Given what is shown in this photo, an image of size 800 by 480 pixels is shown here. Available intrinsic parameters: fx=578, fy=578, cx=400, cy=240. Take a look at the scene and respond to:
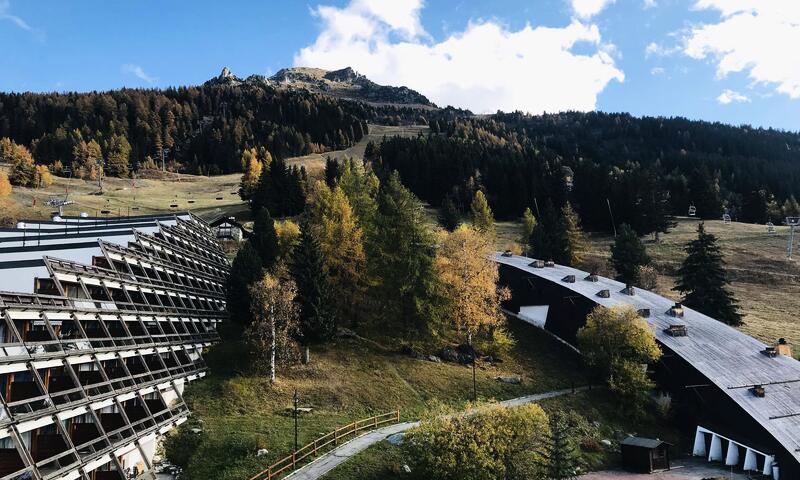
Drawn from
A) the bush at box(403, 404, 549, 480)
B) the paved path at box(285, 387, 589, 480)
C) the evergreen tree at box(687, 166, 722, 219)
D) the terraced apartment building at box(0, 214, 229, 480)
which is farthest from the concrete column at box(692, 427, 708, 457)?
the evergreen tree at box(687, 166, 722, 219)

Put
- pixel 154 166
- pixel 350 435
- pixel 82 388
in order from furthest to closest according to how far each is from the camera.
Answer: pixel 154 166 → pixel 350 435 → pixel 82 388

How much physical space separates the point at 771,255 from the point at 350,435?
86950mm

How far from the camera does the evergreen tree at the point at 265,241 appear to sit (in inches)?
2596

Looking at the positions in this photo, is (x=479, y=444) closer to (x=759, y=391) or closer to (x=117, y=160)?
(x=759, y=391)

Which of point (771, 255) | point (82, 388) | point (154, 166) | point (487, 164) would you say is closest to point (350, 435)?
point (82, 388)

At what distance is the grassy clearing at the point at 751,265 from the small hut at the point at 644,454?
28.1 metres

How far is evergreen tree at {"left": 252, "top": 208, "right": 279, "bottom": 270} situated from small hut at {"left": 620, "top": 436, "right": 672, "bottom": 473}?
132 feet

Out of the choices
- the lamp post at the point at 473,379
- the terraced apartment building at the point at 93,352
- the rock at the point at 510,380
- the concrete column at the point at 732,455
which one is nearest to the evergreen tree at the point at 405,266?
the lamp post at the point at 473,379

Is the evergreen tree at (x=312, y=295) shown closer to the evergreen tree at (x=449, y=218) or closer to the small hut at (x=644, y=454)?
the small hut at (x=644, y=454)

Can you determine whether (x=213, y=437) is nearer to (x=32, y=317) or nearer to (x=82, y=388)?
(x=82, y=388)

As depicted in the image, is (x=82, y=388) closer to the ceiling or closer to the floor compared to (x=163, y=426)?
closer to the ceiling

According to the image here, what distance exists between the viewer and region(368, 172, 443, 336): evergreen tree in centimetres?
5600

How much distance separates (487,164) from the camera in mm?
139875

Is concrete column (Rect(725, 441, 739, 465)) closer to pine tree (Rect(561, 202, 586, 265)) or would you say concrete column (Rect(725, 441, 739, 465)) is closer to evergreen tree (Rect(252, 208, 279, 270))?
pine tree (Rect(561, 202, 586, 265))
